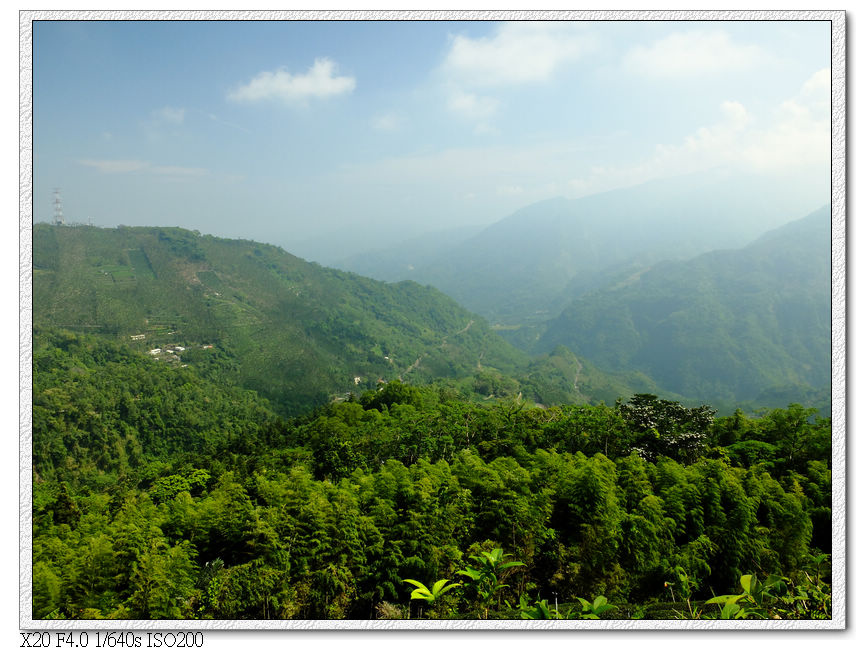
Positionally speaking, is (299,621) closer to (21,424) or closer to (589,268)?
(21,424)

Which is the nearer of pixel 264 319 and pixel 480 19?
pixel 480 19

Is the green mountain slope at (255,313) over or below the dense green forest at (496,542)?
over

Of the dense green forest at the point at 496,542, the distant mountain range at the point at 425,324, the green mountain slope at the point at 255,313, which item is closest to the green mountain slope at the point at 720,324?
the distant mountain range at the point at 425,324

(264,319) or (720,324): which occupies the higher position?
(264,319)

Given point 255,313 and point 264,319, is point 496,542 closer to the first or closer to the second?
point 264,319

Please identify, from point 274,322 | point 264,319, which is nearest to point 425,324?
point 274,322

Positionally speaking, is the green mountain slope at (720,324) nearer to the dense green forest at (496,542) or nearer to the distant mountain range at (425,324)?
the distant mountain range at (425,324)

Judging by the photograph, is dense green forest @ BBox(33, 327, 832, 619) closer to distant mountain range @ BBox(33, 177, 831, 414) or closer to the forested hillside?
distant mountain range @ BBox(33, 177, 831, 414)
